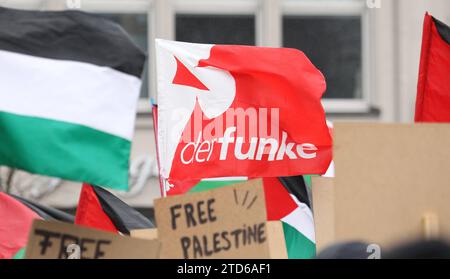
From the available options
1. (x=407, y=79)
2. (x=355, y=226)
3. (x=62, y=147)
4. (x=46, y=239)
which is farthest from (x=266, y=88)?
(x=407, y=79)

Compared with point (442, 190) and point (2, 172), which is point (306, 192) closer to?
point (442, 190)

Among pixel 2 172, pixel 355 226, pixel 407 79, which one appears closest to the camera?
pixel 355 226

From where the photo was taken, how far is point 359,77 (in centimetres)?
1200

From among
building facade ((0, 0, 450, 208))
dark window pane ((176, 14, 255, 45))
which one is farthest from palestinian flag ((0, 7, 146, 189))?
dark window pane ((176, 14, 255, 45))

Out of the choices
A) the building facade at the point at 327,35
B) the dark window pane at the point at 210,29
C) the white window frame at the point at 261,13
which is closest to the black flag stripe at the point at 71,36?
the building facade at the point at 327,35

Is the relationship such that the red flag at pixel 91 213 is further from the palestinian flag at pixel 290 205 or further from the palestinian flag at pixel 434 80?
the palestinian flag at pixel 434 80

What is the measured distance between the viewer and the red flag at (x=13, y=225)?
5559 millimetres

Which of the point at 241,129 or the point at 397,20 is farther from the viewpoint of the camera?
the point at 397,20

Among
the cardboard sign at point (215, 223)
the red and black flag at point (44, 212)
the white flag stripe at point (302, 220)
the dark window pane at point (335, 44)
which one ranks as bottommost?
the cardboard sign at point (215, 223)

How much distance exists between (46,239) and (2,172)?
7.04 meters

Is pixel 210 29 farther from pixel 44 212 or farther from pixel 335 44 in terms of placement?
pixel 44 212

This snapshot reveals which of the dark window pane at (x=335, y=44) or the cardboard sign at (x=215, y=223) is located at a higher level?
the dark window pane at (x=335, y=44)

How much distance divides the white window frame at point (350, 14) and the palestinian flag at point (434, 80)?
19.6 feet

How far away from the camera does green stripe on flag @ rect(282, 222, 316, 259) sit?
17.8ft
